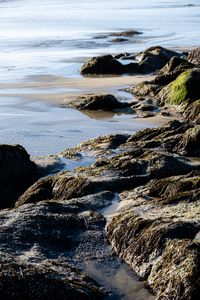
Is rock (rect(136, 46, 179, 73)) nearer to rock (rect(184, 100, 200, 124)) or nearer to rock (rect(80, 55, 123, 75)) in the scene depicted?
rock (rect(80, 55, 123, 75))

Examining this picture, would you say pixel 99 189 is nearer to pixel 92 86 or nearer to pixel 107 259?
pixel 107 259

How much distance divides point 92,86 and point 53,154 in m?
8.55

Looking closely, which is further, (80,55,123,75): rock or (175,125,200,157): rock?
(80,55,123,75): rock

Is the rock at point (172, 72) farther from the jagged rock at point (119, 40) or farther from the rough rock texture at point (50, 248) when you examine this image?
the jagged rock at point (119, 40)

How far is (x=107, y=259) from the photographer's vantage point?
247 inches

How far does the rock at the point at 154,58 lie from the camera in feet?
78.2

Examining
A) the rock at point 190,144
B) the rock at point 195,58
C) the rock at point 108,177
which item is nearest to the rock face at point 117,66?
the rock at point 195,58

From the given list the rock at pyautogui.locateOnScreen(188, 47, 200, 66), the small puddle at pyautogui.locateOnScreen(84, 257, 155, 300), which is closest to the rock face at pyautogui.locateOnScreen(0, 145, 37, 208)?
the small puddle at pyautogui.locateOnScreen(84, 257, 155, 300)

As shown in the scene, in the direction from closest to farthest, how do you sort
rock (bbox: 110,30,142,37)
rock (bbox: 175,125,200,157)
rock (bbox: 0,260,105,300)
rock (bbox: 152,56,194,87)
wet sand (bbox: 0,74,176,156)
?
rock (bbox: 0,260,105,300), rock (bbox: 175,125,200,157), wet sand (bbox: 0,74,176,156), rock (bbox: 152,56,194,87), rock (bbox: 110,30,142,37)

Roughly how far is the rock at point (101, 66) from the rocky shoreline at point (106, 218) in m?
11.7

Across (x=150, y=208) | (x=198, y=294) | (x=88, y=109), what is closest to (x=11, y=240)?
(x=150, y=208)

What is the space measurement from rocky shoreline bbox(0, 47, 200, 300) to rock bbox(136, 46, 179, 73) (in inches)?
494

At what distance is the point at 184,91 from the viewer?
1598 centimetres

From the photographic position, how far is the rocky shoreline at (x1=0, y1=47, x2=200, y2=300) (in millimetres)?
5348
